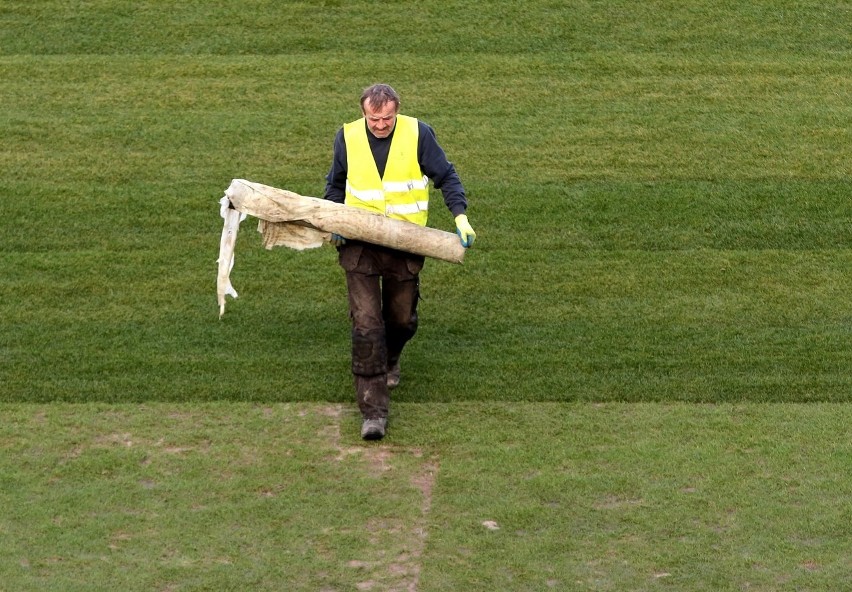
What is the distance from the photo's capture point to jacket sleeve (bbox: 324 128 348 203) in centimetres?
853

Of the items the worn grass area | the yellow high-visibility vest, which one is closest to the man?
the yellow high-visibility vest

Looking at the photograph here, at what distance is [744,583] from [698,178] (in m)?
5.63

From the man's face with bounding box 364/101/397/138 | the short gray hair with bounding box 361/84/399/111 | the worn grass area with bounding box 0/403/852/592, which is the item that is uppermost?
the short gray hair with bounding box 361/84/399/111

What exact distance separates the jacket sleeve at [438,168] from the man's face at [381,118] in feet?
0.74

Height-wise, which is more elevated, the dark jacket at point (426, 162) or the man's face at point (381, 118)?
the man's face at point (381, 118)

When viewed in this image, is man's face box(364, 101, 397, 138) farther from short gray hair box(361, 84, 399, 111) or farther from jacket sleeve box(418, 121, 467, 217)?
jacket sleeve box(418, 121, 467, 217)

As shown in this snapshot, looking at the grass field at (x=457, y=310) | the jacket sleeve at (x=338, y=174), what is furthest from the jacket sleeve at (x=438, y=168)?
the grass field at (x=457, y=310)

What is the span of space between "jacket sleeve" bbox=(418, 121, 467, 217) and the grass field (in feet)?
3.88

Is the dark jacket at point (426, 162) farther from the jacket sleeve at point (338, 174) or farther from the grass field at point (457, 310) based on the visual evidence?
the grass field at point (457, 310)

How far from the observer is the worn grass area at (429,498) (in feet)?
22.9

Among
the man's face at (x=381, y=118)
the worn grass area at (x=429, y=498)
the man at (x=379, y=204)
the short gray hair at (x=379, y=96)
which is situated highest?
the short gray hair at (x=379, y=96)

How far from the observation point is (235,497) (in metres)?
7.70

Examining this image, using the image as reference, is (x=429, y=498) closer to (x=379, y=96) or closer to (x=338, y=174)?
(x=338, y=174)

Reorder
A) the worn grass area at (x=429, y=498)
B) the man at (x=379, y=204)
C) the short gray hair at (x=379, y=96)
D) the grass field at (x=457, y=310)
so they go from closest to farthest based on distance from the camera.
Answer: the worn grass area at (x=429, y=498)
the grass field at (x=457, y=310)
the short gray hair at (x=379, y=96)
the man at (x=379, y=204)
